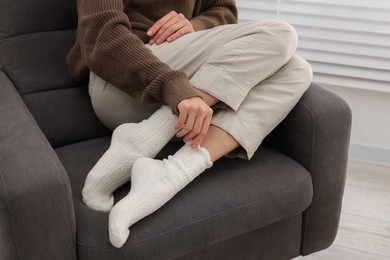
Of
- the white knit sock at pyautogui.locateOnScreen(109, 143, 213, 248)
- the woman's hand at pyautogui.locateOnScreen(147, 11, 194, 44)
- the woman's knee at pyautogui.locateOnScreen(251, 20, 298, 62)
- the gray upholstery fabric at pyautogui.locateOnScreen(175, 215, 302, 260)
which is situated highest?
the woman's knee at pyautogui.locateOnScreen(251, 20, 298, 62)

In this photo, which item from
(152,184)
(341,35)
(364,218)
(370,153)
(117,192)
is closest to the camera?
(152,184)

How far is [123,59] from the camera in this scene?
121cm

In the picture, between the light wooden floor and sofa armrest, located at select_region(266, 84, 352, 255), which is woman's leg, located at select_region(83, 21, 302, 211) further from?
the light wooden floor

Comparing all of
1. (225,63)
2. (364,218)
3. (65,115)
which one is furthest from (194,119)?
(364,218)

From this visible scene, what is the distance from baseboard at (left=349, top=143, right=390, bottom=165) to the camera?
2059 mm

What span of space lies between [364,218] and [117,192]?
3.09 ft

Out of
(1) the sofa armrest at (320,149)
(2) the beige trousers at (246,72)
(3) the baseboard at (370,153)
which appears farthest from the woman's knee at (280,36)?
(3) the baseboard at (370,153)

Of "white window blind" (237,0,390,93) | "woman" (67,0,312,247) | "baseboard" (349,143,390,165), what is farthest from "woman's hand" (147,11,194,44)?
"baseboard" (349,143,390,165)

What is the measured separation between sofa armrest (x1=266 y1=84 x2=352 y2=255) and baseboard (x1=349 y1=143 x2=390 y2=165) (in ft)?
2.62

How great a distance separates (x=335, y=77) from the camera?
6.57 feet

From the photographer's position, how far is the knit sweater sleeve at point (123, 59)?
1171mm

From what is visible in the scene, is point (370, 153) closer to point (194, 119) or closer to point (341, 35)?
point (341, 35)

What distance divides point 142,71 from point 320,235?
0.64 metres

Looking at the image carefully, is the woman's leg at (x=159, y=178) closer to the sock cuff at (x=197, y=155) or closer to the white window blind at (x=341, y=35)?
the sock cuff at (x=197, y=155)
